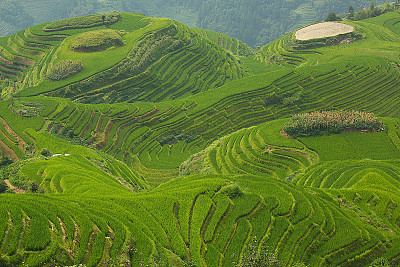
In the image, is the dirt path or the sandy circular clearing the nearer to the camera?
the dirt path

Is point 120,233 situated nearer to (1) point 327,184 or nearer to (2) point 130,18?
(1) point 327,184

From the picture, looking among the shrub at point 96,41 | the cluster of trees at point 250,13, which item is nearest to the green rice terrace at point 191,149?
the shrub at point 96,41

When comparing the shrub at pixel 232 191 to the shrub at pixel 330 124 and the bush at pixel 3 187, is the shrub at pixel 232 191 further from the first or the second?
the bush at pixel 3 187

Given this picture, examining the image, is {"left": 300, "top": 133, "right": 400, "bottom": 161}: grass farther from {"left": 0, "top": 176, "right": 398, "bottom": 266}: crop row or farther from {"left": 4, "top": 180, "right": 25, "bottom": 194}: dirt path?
{"left": 4, "top": 180, "right": 25, "bottom": 194}: dirt path

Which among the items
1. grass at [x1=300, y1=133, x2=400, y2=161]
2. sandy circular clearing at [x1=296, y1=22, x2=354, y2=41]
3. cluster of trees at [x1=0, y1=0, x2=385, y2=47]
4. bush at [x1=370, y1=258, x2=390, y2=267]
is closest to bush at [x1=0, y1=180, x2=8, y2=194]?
bush at [x1=370, y1=258, x2=390, y2=267]

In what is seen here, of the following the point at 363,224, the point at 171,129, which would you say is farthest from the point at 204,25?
the point at 363,224
